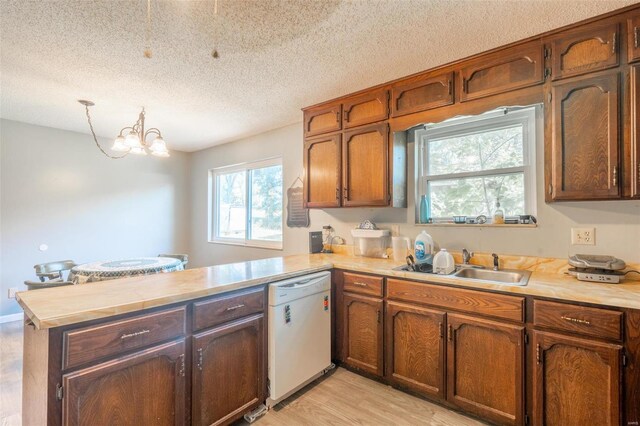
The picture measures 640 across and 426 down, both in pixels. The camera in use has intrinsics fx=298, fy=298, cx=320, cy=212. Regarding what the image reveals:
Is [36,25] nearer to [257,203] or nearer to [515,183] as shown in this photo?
[257,203]

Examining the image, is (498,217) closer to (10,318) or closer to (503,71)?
(503,71)

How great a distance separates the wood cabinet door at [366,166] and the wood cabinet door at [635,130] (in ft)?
4.70

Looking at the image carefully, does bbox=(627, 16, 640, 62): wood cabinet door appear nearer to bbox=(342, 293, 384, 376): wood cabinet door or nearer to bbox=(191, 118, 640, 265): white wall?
bbox=(191, 118, 640, 265): white wall

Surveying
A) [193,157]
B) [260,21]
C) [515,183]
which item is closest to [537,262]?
[515,183]

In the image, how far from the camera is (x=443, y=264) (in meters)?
2.16

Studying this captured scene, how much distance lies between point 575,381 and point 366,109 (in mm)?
2292

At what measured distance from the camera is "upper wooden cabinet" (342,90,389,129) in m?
2.55

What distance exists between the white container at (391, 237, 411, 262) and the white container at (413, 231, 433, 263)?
20 centimetres

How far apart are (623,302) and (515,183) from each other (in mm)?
1104

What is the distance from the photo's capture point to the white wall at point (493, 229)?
1845mm

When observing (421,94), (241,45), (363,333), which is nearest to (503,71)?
(421,94)

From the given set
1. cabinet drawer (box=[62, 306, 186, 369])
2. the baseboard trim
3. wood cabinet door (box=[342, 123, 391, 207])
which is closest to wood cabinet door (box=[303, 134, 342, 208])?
wood cabinet door (box=[342, 123, 391, 207])

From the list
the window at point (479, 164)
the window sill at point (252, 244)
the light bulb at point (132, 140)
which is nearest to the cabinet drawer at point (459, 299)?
the window at point (479, 164)

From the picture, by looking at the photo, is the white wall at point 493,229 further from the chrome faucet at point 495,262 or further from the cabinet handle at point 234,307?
the cabinet handle at point 234,307
